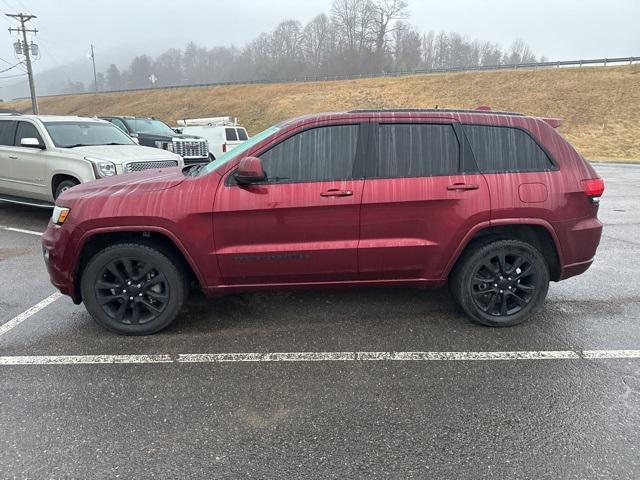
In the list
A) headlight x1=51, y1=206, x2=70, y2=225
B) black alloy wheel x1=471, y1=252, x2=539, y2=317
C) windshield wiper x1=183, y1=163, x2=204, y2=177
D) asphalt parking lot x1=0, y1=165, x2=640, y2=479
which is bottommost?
asphalt parking lot x1=0, y1=165, x2=640, y2=479

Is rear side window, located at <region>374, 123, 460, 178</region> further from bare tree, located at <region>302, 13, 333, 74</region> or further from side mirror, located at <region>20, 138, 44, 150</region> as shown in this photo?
bare tree, located at <region>302, 13, 333, 74</region>

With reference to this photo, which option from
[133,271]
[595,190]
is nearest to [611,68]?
[595,190]

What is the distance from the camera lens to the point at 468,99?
129ft

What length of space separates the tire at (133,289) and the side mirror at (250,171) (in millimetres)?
910

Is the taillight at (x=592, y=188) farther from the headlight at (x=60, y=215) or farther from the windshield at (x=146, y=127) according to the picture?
the windshield at (x=146, y=127)

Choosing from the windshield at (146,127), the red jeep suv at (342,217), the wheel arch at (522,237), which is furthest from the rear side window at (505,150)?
the windshield at (146,127)

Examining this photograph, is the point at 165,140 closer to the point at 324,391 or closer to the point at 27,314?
the point at 27,314

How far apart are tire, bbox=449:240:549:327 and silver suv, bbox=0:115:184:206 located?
547cm

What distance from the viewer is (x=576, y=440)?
2.49m

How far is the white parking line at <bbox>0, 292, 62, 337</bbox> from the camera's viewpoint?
3.88 meters

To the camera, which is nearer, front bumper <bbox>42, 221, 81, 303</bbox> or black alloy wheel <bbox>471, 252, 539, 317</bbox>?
front bumper <bbox>42, 221, 81, 303</bbox>

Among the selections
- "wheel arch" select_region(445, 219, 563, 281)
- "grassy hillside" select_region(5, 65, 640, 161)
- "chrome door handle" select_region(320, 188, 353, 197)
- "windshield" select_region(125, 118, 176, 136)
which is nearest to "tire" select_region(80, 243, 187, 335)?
"chrome door handle" select_region(320, 188, 353, 197)

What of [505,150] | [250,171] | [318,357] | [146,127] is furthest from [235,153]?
[146,127]

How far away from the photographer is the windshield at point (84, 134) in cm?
769
